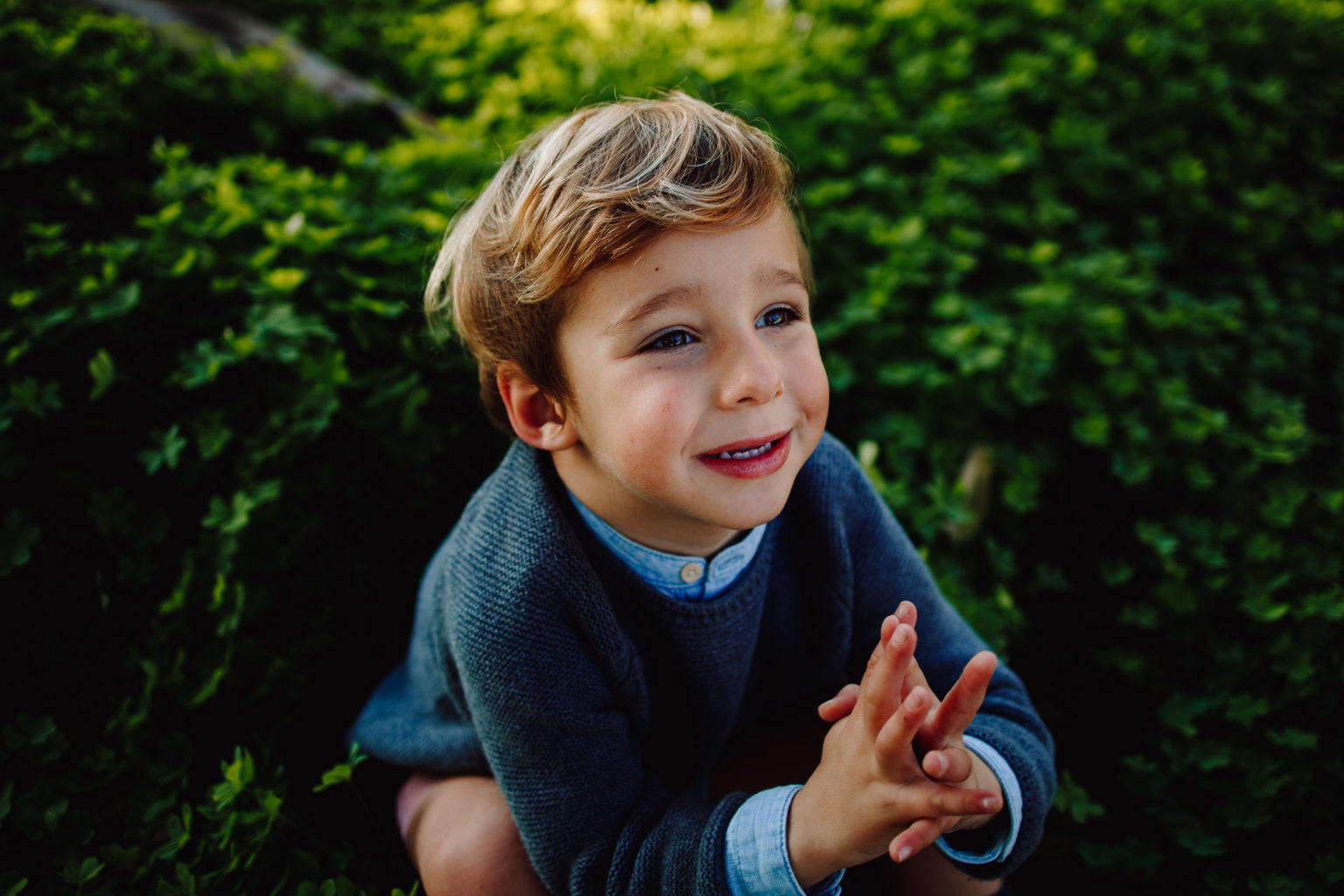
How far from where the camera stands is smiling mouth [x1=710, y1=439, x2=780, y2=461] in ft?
4.01

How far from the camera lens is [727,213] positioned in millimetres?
1164

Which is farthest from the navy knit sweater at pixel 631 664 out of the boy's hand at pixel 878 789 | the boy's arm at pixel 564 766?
the boy's hand at pixel 878 789

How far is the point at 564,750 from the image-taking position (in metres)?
1.31

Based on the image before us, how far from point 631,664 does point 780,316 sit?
0.66m

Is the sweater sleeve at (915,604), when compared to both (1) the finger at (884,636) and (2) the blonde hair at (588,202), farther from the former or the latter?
(2) the blonde hair at (588,202)

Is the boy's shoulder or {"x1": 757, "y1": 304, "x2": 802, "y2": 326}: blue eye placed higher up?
{"x1": 757, "y1": 304, "x2": 802, "y2": 326}: blue eye

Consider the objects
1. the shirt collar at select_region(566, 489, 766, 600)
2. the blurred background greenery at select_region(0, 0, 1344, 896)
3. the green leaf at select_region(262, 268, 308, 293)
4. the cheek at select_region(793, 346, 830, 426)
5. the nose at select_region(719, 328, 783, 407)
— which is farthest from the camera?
the green leaf at select_region(262, 268, 308, 293)

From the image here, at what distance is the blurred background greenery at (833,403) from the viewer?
1745 mm

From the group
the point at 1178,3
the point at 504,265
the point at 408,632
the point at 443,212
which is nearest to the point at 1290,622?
the point at 504,265

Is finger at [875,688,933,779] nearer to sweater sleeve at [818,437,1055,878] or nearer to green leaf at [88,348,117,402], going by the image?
sweater sleeve at [818,437,1055,878]

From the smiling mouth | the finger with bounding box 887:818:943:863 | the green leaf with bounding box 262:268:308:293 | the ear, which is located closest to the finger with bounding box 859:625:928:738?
the finger with bounding box 887:818:943:863

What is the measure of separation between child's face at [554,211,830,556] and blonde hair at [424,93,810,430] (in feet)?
0.12

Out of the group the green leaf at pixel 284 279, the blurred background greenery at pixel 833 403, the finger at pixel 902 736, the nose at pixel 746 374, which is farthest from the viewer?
the green leaf at pixel 284 279

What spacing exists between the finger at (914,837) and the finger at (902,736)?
0.08 metres
